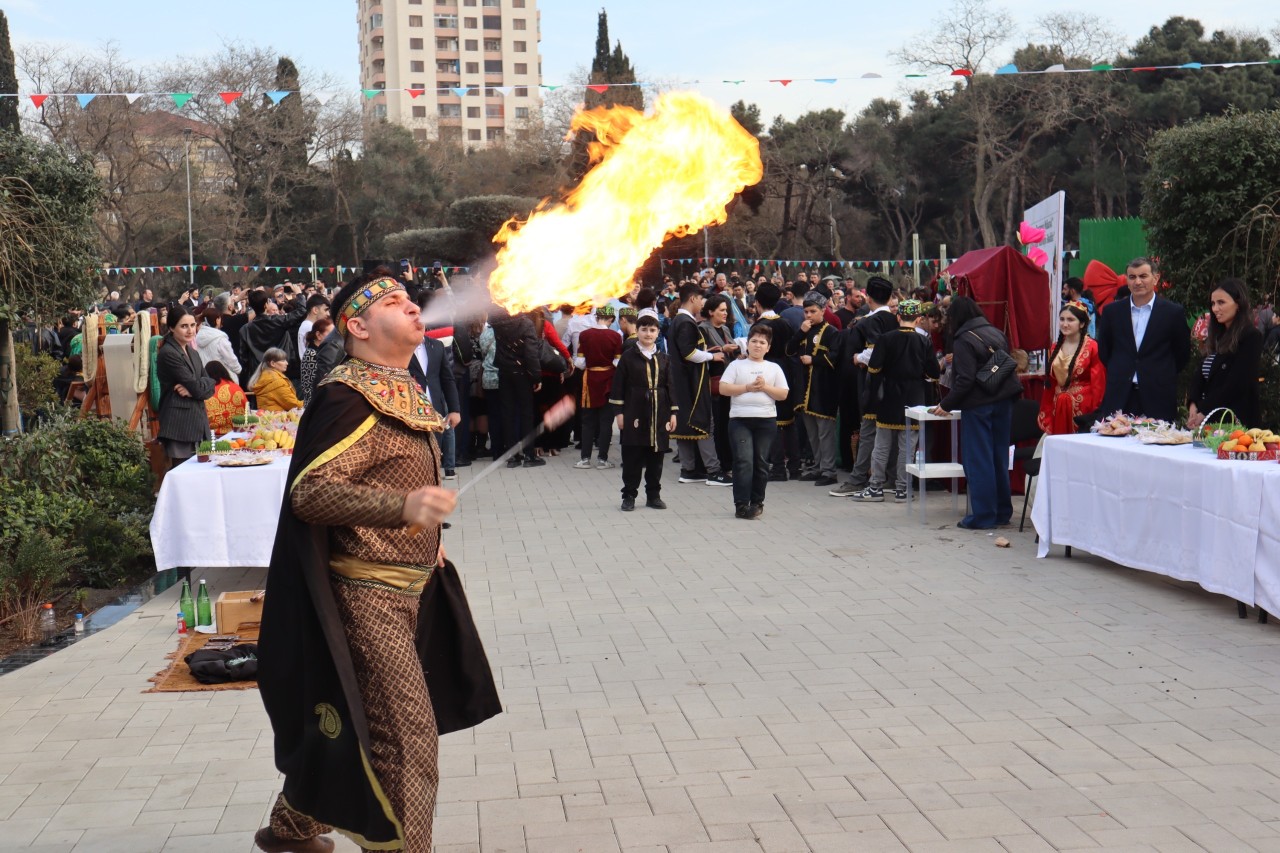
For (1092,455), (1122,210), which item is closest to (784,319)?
(1092,455)

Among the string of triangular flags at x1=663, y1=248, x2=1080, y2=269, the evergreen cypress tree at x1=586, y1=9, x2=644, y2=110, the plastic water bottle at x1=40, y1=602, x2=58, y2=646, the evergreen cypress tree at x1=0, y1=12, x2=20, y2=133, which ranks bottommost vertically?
the plastic water bottle at x1=40, y1=602, x2=58, y2=646

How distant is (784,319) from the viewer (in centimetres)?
1462

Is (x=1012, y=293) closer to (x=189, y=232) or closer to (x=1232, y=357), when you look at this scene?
(x=1232, y=357)

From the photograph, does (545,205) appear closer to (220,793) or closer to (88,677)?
(88,677)

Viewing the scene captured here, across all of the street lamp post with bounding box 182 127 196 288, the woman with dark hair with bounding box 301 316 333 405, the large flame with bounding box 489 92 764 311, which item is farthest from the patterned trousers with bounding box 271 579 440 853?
the street lamp post with bounding box 182 127 196 288

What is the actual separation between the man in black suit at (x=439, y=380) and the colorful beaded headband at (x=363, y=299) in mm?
7056

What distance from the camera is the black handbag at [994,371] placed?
10.6 meters

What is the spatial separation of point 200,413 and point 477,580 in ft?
10.5

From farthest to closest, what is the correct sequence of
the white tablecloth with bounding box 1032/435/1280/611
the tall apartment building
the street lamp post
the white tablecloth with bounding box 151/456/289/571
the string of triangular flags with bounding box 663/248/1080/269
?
the tall apartment building
the street lamp post
the string of triangular flags with bounding box 663/248/1080/269
the white tablecloth with bounding box 151/456/289/571
the white tablecloth with bounding box 1032/435/1280/611

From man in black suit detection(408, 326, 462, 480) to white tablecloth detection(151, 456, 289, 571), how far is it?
285 cm

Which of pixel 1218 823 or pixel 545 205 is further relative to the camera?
pixel 545 205

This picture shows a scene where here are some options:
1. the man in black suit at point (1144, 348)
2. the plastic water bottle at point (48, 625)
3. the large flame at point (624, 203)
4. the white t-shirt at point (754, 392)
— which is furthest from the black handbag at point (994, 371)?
the plastic water bottle at point (48, 625)

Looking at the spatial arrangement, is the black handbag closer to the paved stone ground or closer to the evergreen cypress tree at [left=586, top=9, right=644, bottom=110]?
the paved stone ground

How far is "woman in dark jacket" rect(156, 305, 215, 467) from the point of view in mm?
10617
